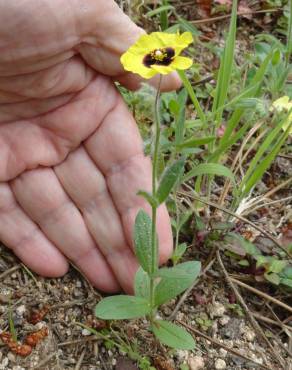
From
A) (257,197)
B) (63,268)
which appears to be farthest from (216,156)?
(63,268)

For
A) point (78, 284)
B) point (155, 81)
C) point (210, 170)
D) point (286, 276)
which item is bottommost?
point (286, 276)

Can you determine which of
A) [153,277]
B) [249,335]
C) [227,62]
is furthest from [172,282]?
[227,62]

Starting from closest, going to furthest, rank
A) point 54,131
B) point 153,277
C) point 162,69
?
point 162,69 < point 153,277 < point 54,131

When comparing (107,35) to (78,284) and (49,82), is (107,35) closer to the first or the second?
(49,82)

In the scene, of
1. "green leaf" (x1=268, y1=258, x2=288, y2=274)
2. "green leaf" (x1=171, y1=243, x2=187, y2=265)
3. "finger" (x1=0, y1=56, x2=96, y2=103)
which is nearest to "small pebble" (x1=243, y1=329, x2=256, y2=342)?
"green leaf" (x1=268, y1=258, x2=288, y2=274)

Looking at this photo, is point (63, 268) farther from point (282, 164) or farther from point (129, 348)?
point (282, 164)

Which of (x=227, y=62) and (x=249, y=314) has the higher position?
(x=227, y=62)
